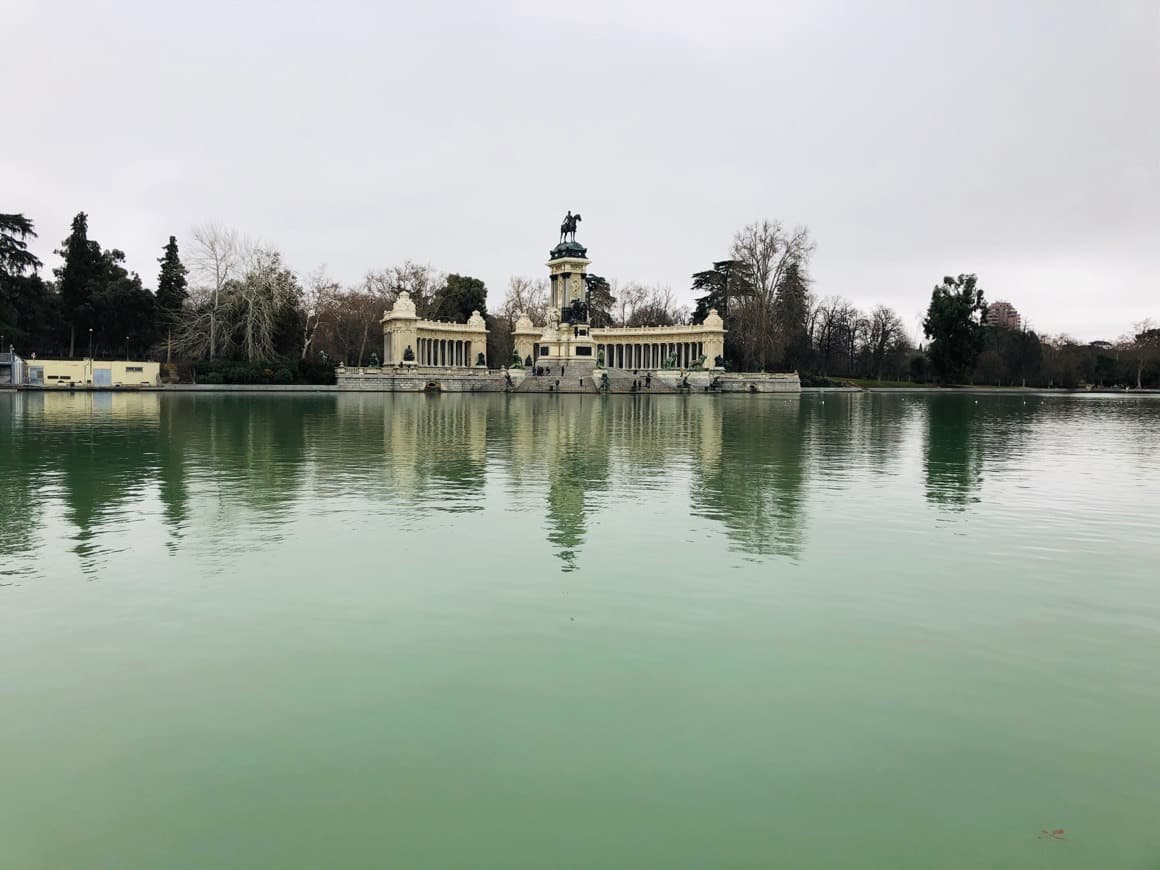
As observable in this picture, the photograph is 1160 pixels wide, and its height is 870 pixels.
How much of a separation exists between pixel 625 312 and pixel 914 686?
4190 inches

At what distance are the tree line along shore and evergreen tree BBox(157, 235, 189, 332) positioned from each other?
5.4 inches

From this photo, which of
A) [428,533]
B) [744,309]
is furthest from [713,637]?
[744,309]

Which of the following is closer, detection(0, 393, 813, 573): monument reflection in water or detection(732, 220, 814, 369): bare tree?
detection(0, 393, 813, 573): monument reflection in water

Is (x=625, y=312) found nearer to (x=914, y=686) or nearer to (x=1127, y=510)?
Answer: (x=1127, y=510)

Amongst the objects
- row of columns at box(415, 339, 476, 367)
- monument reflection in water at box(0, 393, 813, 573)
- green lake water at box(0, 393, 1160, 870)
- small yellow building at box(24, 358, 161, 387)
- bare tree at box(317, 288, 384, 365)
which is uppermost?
bare tree at box(317, 288, 384, 365)

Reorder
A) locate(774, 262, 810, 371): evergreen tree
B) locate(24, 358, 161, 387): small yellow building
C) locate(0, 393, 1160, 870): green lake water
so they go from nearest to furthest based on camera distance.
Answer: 1. locate(0, 393, 1160, 870): green lake water
2. locate(24, 358, 161, 387): small yellow building
3. locate(774, 262, 810, 371): evergreen tree

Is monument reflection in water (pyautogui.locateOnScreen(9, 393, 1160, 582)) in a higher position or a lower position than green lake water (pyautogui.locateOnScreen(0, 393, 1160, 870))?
higher

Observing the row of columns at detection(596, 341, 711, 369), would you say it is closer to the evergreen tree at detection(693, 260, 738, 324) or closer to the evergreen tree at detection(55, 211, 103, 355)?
the evergreen tree at detection(693, 260, 738, 324)

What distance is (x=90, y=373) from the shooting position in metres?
66.4


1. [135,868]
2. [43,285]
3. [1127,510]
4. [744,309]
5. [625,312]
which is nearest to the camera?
[135,868]

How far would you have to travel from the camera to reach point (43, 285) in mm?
76250

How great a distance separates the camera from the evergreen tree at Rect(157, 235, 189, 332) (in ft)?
253

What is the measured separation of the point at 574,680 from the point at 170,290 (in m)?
83.4

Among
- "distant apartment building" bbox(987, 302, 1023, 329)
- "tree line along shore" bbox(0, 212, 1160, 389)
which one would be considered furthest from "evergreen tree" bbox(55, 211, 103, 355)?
"distant apartment building" bbox(987, 302, 1023, 329)
